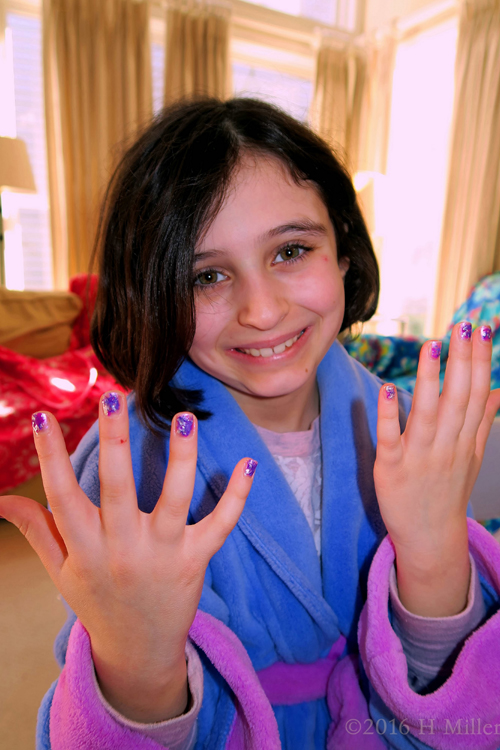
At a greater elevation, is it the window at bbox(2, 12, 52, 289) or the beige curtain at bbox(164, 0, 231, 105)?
the beige curtain at bbox(164, 0, 231, 105)

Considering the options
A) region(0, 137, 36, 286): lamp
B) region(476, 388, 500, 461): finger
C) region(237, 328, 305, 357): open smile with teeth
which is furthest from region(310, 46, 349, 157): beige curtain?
region(476, 388, 500, 461): finger

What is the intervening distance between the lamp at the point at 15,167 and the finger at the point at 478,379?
9.22 feet

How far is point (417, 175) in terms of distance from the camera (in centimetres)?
386

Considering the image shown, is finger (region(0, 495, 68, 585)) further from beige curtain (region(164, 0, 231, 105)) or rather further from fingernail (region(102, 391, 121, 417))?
beige curtain (region(164, 0, 231, 105))

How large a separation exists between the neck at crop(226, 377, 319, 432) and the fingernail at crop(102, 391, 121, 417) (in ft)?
1.43

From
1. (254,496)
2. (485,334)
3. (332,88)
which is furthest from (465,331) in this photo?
(332,88)

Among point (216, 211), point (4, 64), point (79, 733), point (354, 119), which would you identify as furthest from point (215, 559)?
point (354, 119)

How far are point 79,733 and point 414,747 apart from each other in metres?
0.35

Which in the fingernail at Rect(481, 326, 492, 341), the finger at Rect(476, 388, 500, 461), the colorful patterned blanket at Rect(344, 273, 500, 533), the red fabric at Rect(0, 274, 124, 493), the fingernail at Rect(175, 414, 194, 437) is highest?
the fingernail at Rect(481, 326, 492, 341)

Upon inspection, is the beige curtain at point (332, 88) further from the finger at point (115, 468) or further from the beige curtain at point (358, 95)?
the finger at point (115, 468)

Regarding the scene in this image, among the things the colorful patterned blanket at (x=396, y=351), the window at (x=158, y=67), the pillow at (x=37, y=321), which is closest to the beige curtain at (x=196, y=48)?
the window at (x=158, y=67)

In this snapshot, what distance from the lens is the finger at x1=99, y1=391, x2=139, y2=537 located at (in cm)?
36

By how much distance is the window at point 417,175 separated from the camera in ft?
11.7

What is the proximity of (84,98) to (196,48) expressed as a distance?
3.04ft
